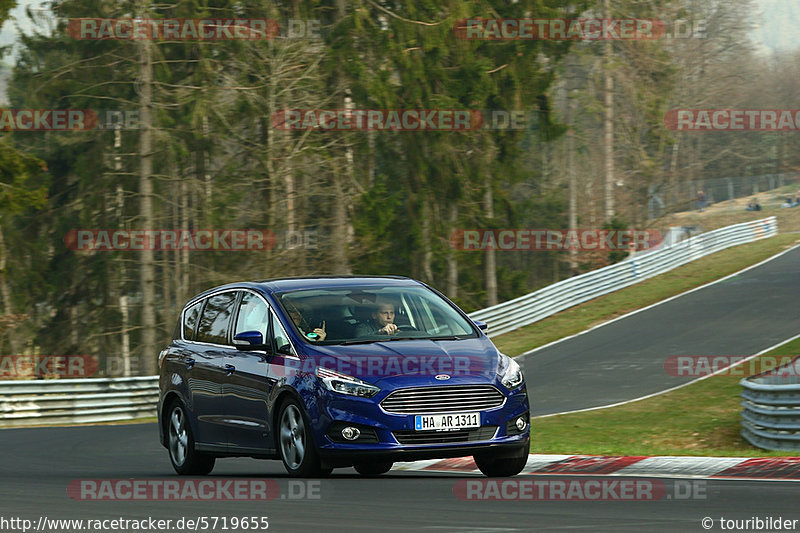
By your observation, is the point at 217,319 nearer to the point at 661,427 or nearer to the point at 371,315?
the point at 371,315

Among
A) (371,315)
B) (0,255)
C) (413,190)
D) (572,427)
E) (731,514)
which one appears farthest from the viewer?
(413,190)

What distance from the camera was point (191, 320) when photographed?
12344 millimetres

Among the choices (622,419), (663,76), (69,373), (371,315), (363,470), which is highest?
(663,76)

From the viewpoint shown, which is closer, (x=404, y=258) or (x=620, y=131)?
(x=404, y=258)

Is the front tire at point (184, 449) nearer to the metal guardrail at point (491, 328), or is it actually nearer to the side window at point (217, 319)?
the side window at point (217, 319)

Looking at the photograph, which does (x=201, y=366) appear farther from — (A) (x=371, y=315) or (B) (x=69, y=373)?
(B) (x=69, y=373)

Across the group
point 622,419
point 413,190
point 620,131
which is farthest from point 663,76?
point 622,419

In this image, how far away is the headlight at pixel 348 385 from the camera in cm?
938

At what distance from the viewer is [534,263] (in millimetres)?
64438

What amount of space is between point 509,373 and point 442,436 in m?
0.86

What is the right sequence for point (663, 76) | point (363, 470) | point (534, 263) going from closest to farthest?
point (363, 470) → point (663, 76) → point (534, 263)

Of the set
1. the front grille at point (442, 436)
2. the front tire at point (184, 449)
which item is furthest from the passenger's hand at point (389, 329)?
the front tire at point (184, 449)

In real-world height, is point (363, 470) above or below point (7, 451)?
above

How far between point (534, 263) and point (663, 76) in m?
11.8
